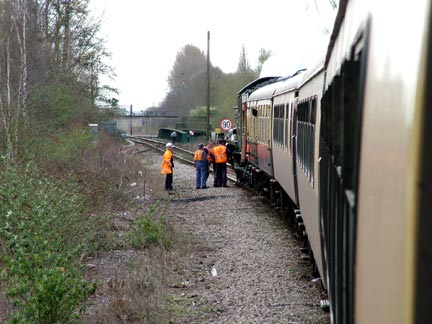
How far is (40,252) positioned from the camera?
8.52m

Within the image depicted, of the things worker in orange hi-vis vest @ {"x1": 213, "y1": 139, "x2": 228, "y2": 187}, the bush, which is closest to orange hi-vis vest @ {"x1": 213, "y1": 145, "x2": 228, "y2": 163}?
worker in orange hi-vis vest @ {"x1": 213, "y1": 139, "x2": 228, "y2": 187}

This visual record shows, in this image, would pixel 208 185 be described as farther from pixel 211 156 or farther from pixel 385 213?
pixel 385 213

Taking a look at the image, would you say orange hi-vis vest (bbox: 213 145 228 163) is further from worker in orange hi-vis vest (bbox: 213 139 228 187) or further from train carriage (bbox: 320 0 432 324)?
train carriage (bbox: 320 0 432 324)

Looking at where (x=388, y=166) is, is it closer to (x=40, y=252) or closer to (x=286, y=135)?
(x=40, y=252)

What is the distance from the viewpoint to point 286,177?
Answer: 13633mm

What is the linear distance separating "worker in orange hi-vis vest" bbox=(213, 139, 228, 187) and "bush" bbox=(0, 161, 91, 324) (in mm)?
12725

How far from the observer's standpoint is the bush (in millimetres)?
7559

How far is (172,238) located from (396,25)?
11.6 meters

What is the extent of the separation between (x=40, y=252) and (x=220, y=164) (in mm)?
15676

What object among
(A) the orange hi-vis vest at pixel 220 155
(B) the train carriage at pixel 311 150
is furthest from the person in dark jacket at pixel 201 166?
(B) the train carriage at pixel 311 150

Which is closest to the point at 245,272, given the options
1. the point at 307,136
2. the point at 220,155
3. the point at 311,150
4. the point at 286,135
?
the point at 307,136

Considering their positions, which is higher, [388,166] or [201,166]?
[388,166]

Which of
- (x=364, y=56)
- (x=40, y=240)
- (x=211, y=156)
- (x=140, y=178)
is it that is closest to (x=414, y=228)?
(x=364, y=56)

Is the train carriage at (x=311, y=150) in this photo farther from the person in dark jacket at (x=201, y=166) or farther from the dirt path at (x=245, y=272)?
the person in dark jacket at (x=201, y=166)
